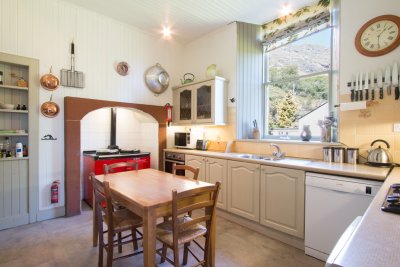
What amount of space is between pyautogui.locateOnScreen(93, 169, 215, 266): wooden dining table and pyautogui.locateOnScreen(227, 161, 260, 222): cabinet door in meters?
0.91

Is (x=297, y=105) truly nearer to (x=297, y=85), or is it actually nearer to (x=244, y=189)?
(x=297, y=85)

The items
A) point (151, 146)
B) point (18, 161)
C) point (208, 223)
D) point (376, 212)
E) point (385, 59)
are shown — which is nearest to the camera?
point (376, 212)

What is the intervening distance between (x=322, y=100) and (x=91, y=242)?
327cm

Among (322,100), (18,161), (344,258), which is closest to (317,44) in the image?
(322,100)

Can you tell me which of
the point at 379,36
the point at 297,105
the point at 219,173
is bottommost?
the point at 219,173

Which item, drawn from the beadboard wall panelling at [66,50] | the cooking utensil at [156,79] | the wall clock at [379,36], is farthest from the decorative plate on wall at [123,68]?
the wall clock at [379,36]

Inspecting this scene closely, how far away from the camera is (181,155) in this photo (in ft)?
11.9

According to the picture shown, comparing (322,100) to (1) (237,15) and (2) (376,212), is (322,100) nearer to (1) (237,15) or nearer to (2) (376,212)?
(1) (237,15)

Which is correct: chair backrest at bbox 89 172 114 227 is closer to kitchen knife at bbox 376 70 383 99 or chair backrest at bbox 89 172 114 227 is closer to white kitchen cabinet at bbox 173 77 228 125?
white kitchen cabinet at bbox 173 77 228 125

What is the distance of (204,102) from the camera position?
3.59 m

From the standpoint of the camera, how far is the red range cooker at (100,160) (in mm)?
3207

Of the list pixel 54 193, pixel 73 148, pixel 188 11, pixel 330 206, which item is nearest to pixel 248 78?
pixel 188 11

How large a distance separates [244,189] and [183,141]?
5.44 ft

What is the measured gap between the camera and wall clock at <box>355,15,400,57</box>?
82.7 inches
